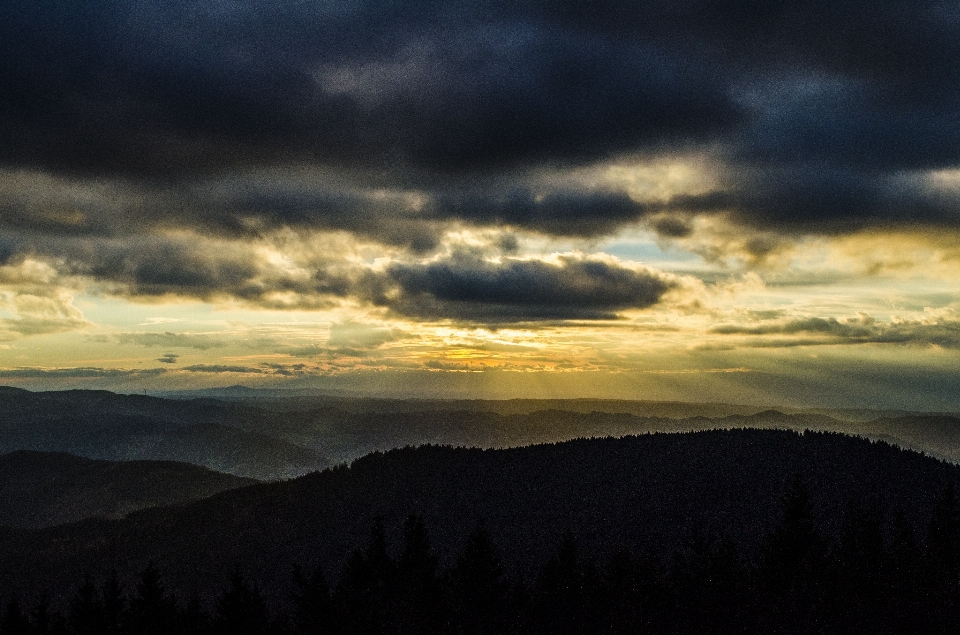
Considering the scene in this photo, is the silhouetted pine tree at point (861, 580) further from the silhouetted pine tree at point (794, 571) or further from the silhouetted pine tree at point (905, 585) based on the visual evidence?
the silhouetted pine tree at point (794, 571)

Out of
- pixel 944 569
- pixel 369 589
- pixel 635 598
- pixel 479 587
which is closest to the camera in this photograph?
pixel 635 598

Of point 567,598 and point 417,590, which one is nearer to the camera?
point 567,598

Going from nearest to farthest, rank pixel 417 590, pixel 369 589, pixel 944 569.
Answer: pixel 417 590, pixel 944 569, pixel 369 589

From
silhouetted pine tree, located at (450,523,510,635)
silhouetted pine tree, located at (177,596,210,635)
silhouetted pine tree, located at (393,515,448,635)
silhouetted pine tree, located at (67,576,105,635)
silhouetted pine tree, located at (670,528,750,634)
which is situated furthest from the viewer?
silhouetted pine tree, located at (450,523,510,635)

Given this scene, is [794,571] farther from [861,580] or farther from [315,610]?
[315,610]

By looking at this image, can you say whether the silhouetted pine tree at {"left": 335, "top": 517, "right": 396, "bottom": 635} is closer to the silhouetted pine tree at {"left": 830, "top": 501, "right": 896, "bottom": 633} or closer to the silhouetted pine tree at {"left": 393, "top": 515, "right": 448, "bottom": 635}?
the silhouetted pine tree at {"left": 393, "top": 515, "right": 448, "bottom": 635}

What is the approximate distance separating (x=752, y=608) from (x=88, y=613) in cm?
6983

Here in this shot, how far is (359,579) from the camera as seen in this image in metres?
94.1

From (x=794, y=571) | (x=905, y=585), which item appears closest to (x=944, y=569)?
(x=905, y=585)

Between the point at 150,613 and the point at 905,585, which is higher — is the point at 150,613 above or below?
below

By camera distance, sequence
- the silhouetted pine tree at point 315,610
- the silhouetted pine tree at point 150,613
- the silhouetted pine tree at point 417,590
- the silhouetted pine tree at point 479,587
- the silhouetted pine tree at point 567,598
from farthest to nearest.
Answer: the silhouetted pine tree at point 479,587
the silhouetted pine tree at point 417,590
the silhouetted pine tree at point 567,598
the silhouetted pine tree at point 315,610
the silhouetted pine tree at point 150,613

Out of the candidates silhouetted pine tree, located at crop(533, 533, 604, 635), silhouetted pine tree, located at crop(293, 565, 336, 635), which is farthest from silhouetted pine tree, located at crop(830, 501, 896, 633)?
silhouetted pine tree, located at crop(293, 565, 336, 635)

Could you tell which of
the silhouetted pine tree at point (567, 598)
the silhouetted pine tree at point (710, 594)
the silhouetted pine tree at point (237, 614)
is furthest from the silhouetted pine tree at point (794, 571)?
the silhouetted pine tree at point (237, 614)

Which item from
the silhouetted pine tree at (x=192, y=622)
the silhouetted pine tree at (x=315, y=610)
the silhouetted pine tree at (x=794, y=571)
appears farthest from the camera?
the silhouetted pine tree at (x=794, y=571)
